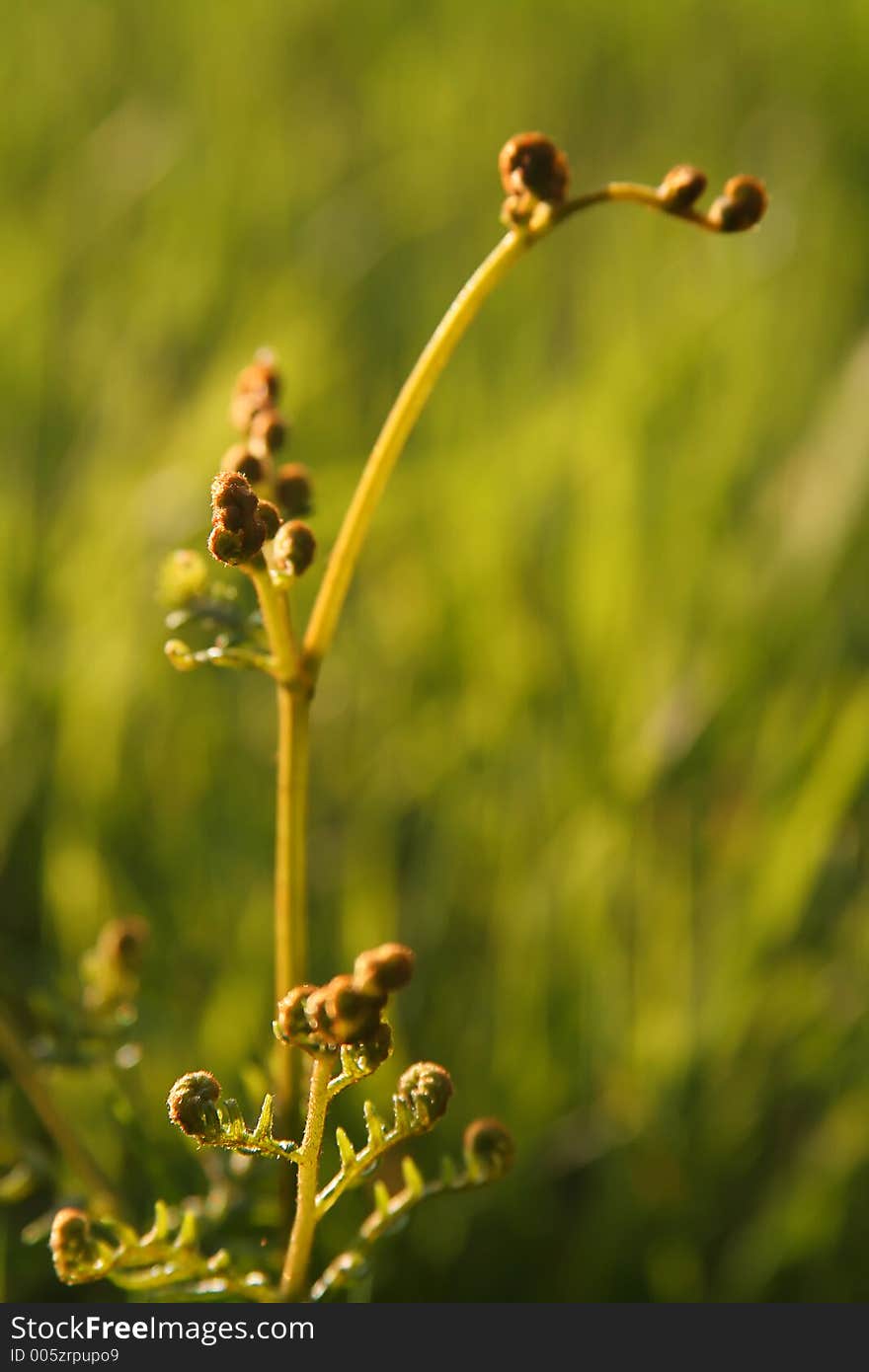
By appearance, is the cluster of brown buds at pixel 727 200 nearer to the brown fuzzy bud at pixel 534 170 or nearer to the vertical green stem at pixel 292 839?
the brown fuzzy bud at pixel 534 170

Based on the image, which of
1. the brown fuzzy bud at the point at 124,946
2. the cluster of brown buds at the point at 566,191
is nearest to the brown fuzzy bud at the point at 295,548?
the cluster of brown buds at the point at 566,191

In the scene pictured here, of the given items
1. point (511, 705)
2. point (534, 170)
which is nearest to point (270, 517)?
point (534, 170)

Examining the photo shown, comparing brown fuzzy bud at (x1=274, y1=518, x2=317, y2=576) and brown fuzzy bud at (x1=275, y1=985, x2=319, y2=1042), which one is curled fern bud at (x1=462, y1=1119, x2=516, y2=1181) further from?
brown fuzzy bud at (x1=274, y1=518, x2=317, y2=576)

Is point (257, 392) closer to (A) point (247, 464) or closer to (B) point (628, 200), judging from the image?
(A) point (247, 464)

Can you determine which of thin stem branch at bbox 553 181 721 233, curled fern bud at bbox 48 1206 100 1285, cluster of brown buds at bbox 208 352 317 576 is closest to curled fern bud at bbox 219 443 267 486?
cluster of brown buds at bbox 208 352 317 576

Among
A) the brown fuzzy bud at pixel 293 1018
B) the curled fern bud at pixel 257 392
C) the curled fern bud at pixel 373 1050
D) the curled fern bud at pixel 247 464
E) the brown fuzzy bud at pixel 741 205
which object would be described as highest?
the brown fuzzy bud at pixel 741 205
